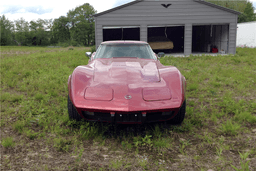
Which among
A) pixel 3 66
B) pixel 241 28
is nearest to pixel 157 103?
pixel 3 66

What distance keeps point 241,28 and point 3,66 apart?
2351 centimetres

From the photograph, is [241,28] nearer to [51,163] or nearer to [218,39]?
[218,39]

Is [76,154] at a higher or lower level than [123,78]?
lower

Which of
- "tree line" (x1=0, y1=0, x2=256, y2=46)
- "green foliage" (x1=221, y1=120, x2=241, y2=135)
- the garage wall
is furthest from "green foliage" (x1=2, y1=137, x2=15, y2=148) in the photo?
"tree line" (x1=0, y1=0, x2=256, y2=46)

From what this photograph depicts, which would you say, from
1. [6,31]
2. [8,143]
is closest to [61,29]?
[6,31]

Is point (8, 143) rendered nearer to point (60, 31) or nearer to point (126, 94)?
point (126, 94)

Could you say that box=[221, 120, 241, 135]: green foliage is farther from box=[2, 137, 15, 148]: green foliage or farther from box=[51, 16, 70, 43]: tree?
box=[51, 16, 70, 43]: tree

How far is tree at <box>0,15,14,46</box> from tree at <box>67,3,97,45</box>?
15.3 m

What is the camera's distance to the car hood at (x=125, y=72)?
9.89ft

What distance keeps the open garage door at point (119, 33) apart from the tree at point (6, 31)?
4190 centimetres

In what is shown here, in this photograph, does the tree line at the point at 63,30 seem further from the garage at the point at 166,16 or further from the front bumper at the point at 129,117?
the front bumper at the point at 129,117

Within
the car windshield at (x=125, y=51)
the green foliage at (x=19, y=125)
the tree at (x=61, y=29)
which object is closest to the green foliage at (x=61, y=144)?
the green foliage at (x=19, y=125)

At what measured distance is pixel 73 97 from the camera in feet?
9.27

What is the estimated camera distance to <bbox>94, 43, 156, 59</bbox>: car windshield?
423cm
